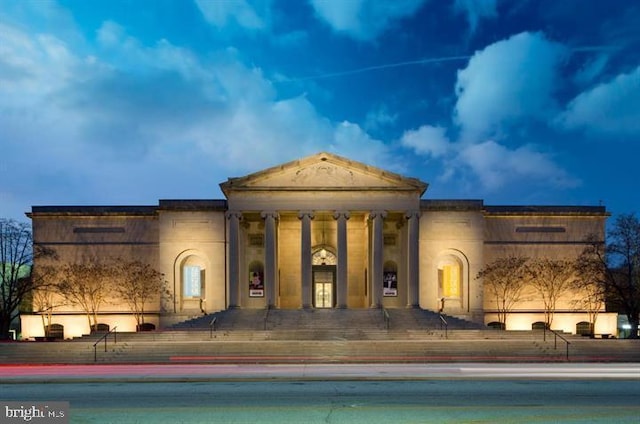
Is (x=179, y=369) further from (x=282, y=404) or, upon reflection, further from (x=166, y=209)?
(x=166, y=209)

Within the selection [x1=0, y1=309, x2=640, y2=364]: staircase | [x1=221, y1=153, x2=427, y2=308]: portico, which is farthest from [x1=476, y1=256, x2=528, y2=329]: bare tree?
[x1=0, y1=309, x2=640, y2=364]: staircase

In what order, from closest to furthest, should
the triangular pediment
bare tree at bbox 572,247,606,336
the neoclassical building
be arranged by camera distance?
the triangular pediment, the neoclassical building, bare tree at bbox 572,247,606,336

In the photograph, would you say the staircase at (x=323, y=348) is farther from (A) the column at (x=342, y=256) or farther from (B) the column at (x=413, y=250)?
(B) the column at (x=413, y=250)

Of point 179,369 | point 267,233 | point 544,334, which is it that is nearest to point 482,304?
point 544,334

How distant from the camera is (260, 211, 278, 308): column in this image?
46.8m

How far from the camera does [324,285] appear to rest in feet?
173

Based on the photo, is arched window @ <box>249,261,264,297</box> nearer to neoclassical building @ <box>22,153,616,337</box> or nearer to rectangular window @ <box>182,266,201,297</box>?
neoclassical building @ <box>22,153,616,337</box>

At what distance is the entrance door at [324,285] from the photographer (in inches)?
2066

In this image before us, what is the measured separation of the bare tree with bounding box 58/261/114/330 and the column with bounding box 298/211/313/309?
52.1ft

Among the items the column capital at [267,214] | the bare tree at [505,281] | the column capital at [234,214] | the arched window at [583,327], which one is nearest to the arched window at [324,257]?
the column capital at [267,214]

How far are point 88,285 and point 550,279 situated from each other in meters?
37.2

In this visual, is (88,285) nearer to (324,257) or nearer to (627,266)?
(324,257)

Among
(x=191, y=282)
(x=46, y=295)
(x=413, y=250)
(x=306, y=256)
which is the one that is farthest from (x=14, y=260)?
(x=413, y=250)

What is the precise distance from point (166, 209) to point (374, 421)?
40.4m
